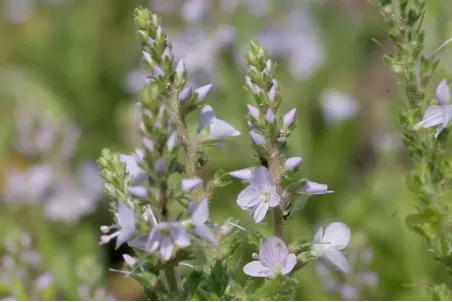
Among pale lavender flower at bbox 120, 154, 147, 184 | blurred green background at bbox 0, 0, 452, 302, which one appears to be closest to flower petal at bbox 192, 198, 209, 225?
pale lavender flower at bbox 120, 154, 147, 184

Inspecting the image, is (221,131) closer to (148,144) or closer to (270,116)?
(270,116)

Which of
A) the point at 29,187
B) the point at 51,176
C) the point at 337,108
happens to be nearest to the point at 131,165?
the point at 29,187

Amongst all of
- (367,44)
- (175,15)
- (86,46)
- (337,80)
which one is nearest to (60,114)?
(86,46)

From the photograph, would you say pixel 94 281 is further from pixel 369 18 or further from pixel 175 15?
pixel 369 18

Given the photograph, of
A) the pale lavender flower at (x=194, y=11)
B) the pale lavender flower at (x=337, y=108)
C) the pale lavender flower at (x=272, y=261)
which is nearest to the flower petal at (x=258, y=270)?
the pale lavender flower at (x=272, y=261)

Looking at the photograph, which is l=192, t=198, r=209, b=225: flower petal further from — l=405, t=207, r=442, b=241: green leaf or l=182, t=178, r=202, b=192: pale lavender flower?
l=405, t=207, r=442, b=241: green leaf
